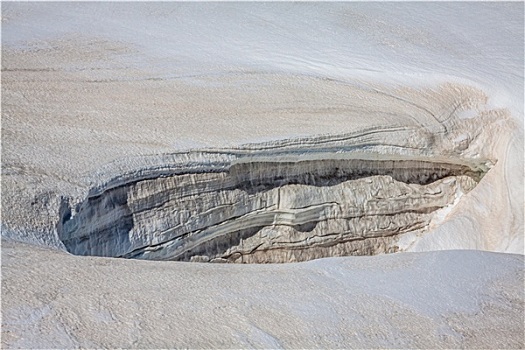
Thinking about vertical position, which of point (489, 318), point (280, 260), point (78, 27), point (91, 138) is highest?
point (78, 27)

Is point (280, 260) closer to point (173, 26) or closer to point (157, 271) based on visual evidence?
point (157, 271)

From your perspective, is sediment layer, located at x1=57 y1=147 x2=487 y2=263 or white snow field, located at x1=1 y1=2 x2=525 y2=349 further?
sediment layer, located at x1=57 y1=147 x2=487 y2=263

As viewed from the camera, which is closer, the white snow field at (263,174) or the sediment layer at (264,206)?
the white snow field at (263,174)

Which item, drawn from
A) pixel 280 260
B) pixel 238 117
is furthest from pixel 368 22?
pixel 280 260

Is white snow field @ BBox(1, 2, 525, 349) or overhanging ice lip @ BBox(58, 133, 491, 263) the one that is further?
overhanging ice lip @ BBox(58, 133, 491, 263)

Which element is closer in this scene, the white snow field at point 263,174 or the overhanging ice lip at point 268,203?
the white snow field at point 263,174

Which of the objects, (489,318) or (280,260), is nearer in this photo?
(489,318)

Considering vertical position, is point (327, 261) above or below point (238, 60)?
below

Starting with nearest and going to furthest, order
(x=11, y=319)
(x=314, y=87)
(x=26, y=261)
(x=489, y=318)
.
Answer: (x=11, y=319) → (x=26, y=261) → (x=489, y=318) → (x=314, y=87)
